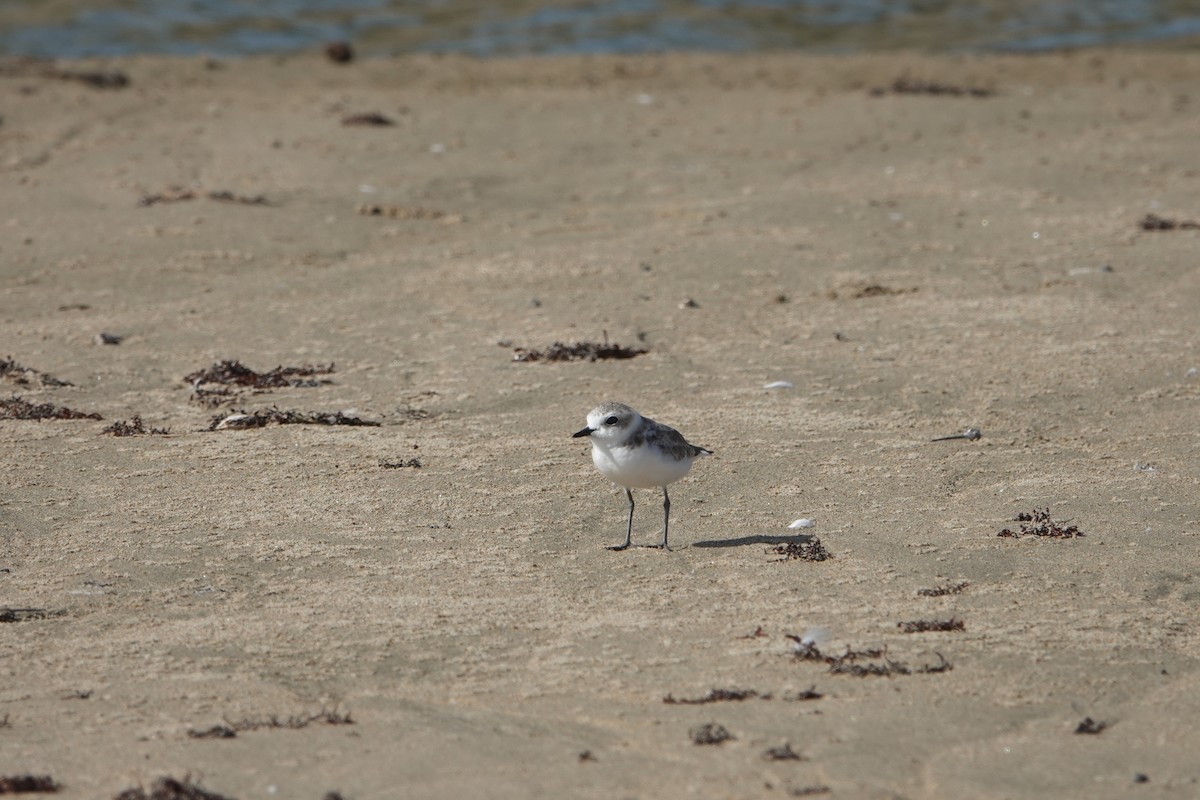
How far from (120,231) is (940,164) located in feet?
23.0

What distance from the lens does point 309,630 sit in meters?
5.63

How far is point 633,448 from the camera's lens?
6320 millimetres

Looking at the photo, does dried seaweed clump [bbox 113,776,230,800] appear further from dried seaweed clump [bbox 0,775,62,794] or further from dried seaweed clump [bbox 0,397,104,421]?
dried seaweed clump [bbox 0,397,104,421]

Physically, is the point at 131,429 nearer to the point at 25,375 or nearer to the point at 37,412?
the point at 37,412

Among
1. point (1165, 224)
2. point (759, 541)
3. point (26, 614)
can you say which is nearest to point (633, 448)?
point (759, 541)

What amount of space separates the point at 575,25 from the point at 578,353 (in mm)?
14525

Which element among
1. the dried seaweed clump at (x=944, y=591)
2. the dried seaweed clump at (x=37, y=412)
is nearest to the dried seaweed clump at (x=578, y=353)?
the dried seaweed clump at (x=37, y=412)

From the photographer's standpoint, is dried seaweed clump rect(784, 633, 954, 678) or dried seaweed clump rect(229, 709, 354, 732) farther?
dried seaweed clump rect(784, 633, 954, 678)

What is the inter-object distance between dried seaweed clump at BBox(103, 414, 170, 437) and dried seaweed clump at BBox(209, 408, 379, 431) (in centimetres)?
27

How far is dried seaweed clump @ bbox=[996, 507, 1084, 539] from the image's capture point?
6.54 metres

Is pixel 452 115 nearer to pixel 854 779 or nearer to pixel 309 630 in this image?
pixel 309 630

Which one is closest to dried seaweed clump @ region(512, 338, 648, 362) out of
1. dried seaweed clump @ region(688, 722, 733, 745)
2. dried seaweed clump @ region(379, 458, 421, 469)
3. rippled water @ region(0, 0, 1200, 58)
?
Result: dried seaweed clump @ region(379, 458, 421, 469)

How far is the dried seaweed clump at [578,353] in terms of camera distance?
9117 millimetres

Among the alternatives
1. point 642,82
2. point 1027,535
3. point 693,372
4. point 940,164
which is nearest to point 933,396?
point 693,372
